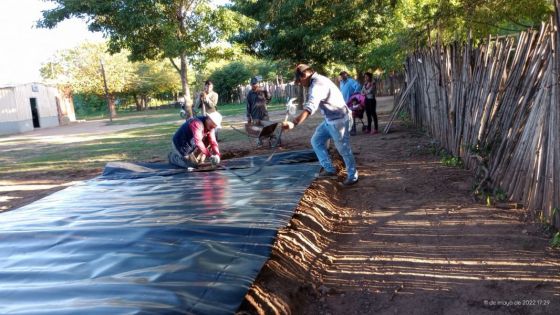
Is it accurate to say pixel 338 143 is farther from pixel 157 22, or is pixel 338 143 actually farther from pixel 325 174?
pixel 157 22

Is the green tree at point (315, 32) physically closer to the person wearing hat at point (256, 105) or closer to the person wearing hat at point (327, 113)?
the person wearing hat at point (256, 105)

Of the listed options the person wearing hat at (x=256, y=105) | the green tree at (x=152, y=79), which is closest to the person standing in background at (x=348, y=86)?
the person wearing hat at (x=256, y=105)

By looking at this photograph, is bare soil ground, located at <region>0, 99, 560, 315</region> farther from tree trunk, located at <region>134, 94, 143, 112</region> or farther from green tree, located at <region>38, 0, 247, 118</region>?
tree trunk, located at <region>134, 94, 143, 112</region>

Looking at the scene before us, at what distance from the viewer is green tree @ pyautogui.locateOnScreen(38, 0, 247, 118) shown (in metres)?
12.9

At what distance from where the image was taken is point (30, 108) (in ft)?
85.9

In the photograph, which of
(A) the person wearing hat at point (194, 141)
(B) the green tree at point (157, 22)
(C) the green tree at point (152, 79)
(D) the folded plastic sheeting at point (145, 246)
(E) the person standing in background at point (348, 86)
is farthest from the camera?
(C) the green tree at point (152, 79)

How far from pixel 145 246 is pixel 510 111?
3683 millimetres

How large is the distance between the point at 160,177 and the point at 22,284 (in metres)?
3.13

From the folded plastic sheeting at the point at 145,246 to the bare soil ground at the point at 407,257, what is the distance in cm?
24

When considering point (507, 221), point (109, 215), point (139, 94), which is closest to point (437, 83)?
point (507, 221)

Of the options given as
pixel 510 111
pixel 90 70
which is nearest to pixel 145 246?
pixel 510 111

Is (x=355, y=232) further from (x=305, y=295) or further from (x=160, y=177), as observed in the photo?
(x=160, y=177)

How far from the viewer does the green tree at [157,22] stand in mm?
12914

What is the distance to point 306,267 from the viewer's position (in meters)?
3.39
